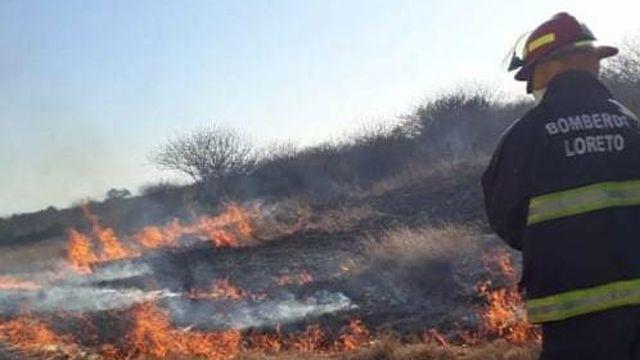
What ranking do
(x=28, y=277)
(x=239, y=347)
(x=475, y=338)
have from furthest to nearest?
(x=28, y=277) → (x=239, y=347) → (x=475, y=338)

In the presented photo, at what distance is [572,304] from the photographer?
107 inches

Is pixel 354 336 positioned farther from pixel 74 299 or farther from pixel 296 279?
pixel 74 299

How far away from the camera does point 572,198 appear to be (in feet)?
9.05

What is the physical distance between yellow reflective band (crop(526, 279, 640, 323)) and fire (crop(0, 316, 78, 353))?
797 cm

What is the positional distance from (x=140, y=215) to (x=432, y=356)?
107 feet

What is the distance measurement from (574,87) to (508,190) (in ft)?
1.54

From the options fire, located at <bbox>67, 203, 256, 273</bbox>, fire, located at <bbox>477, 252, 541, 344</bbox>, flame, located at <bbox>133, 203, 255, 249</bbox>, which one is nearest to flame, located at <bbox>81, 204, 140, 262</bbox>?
fire, located at <bbox>67, 203, 256, 273</bbox>

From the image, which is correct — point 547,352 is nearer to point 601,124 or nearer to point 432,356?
point 601,124

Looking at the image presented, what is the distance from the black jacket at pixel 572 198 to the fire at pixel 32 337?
25.9 ft

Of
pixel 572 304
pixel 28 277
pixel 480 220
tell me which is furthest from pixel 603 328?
pixel 28 277

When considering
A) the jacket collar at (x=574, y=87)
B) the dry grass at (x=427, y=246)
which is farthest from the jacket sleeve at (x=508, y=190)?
the dry grass at (x=427, y=246)

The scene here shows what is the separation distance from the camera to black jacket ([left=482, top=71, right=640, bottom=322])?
2.72 m

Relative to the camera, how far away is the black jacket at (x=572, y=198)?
107 inches

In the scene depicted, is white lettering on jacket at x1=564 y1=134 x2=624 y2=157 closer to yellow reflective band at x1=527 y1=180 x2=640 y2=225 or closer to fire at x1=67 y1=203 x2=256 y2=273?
yellow reflective band at x1=527 y1=180 x2=640 y2=225
